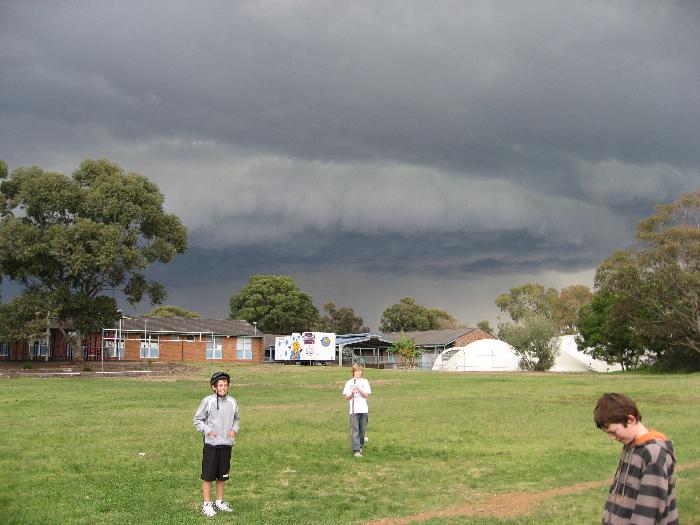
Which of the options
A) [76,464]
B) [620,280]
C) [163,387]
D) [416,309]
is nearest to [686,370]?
[620,280]

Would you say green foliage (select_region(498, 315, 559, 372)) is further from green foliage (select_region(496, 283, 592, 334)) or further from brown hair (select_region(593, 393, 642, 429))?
brown hair (select_region(593, 393, 642, 429))

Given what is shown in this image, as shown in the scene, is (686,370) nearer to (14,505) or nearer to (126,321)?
(126,321)

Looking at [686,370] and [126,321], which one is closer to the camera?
[686,370]

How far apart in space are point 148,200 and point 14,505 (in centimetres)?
5559

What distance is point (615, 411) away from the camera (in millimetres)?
5238

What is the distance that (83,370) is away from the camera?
6081 centimetres

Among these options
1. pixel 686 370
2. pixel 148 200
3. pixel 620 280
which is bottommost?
pixel 686 370

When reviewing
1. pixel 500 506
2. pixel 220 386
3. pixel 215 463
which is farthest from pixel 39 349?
pixel 500 506

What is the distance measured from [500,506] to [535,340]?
6935cm

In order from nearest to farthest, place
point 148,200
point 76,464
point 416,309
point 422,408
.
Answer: point 76,464 → point 422,408 → point 148,200 → point 416,309

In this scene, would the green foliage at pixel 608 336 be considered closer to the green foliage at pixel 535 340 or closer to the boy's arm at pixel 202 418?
the green foliage at pixel 535 340

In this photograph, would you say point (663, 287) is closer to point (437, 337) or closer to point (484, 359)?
point (484, 359)

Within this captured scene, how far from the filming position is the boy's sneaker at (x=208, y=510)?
11.1 m

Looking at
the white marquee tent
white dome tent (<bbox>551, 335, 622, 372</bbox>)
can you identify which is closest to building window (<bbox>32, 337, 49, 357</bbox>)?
the white marquee tent
